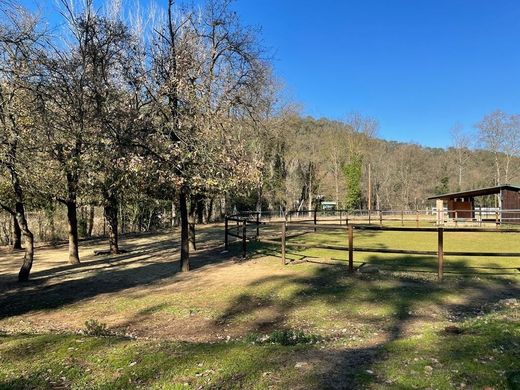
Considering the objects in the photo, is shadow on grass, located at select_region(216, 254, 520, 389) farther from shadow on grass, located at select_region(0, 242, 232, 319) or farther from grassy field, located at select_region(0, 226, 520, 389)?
shadow on grass, located at select_region(0, 242, 232, 319)

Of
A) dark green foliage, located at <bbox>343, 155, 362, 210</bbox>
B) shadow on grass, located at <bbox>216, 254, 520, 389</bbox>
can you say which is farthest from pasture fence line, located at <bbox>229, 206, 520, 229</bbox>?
dark green foliage, located at <bbox>343, 155, 362, 210</bbox>

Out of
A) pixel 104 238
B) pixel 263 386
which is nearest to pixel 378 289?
pixel 263 386

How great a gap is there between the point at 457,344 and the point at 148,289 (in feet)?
22.8

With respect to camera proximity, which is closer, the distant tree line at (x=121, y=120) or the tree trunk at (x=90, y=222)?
the distant tree line at (x=121, y=120)

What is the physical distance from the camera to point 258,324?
246 inches

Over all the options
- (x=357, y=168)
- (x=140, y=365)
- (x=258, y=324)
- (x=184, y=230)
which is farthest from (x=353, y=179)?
(x=140, y=365)

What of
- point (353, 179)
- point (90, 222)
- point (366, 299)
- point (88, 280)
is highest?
point (353, 179)

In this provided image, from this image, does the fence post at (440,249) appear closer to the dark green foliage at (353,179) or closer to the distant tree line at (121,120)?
the distant tree line at (121,120)

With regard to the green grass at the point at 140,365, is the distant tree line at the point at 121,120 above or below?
above

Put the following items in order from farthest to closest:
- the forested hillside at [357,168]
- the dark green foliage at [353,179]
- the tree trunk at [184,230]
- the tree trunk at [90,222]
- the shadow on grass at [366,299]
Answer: the dark green foliage at [353,179] < the forested hillside at [357,168] < the tree trunk at [90,222] < the tree trunk at [184,230] < the shadow on grass at [366,299]

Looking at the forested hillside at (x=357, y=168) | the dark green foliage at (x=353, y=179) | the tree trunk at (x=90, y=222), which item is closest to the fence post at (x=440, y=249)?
the tree trunk at (x=90, y=222)

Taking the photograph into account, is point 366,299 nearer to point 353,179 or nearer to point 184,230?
point 184,230

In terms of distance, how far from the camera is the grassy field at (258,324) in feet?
10.4

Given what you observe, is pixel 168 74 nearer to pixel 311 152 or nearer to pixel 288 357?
pixel 288 357
